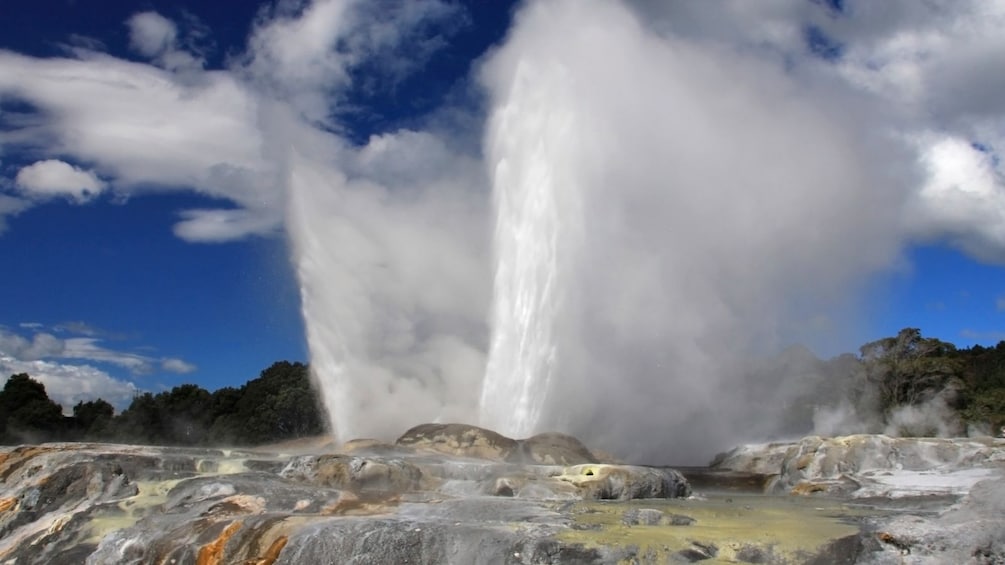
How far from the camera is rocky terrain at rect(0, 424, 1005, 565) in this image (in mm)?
9867

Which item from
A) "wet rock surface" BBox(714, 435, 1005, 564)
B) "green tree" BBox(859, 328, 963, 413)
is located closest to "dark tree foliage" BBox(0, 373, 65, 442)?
"wet rock surface" BBox(714, 435, 1005, 564)

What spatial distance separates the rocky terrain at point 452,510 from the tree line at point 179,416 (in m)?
30.2

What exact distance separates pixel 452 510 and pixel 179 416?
4585 cm

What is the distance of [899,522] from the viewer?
10039 millimetres

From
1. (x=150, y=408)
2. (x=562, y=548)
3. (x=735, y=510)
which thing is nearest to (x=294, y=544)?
(x=562, y=548)

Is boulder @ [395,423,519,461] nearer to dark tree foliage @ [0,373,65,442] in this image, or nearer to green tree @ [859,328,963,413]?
dark tree foliage @ [0,373,65,442]

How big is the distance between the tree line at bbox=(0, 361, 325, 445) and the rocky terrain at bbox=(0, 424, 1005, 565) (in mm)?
30211

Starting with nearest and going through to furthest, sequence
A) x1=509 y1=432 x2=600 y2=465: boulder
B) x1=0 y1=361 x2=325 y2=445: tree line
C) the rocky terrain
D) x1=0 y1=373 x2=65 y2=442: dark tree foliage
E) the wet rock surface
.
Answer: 1. the wet rock surface
2. the rocky terrain
3. x1=509 y1=432 x2=600 y2=465: boulder
4. x1=0 y1=373 x2=65 y2=442: dark tree foliage
5. x1=0 y1=361 x2=325 y2=445: tree line

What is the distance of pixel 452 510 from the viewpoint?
1239cm

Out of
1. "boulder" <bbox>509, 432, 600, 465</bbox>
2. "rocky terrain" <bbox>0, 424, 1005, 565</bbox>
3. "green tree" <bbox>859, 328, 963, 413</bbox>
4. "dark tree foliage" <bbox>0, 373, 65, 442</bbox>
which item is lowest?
→ "rocky terrain" <bbox>0, 424, 1005, 565</bbox>

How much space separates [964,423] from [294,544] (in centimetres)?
4368

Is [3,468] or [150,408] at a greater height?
[150,408]

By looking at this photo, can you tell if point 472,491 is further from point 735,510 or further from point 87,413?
point 87,413

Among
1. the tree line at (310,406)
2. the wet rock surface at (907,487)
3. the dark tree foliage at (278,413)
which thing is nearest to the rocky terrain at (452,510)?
the wet rock surface at (907,487)
